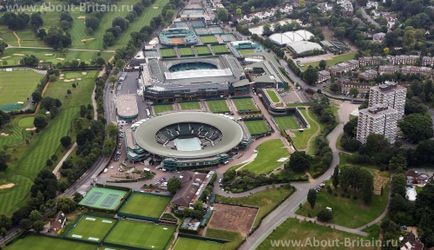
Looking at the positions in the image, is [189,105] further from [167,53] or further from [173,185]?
[173,185]

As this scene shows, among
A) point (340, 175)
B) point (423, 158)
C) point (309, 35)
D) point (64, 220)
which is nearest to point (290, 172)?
point (340, 175)

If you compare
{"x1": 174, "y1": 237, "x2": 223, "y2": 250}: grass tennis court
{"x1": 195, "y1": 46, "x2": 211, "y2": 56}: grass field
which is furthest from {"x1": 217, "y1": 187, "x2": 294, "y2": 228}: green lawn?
{"x1": 195, "y1": 46, "x2": 211, "y2": 56}: grass field

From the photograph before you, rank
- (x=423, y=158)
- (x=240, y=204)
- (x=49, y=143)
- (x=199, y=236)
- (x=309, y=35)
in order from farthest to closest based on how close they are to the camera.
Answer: (x=309, y=35) < (x=49, y=143) < (x=423, y=158) < (x=240, y=204) < (x=199, y=236)

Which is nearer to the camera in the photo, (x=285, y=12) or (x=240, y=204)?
(x=240, y=204)

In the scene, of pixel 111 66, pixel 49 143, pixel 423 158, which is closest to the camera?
pixel 423 158

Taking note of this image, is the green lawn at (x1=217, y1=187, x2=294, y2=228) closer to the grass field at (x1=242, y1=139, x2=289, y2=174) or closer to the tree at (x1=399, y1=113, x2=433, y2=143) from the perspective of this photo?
the grass field at (x1=242, y1=139, x2=289, y2=174)

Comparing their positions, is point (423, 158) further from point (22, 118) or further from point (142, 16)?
point (142, 16)

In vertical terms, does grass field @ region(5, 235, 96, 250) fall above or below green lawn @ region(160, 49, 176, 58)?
above

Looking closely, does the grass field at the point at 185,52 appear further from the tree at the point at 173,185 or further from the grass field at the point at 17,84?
the tree at the point at 173,185
